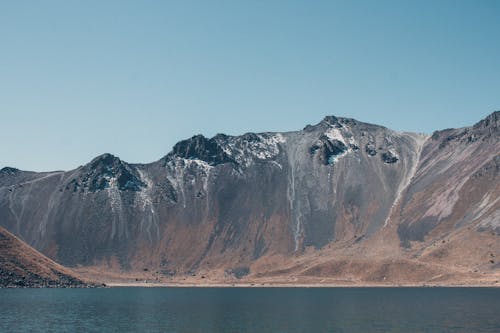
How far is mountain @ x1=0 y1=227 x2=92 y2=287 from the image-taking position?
173 m

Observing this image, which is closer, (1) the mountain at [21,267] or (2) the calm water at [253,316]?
(2) the calm water at [253,316]

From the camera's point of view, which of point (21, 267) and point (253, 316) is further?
point (21, 267)

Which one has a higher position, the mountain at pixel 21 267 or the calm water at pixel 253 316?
the mountain at pixel 21 267

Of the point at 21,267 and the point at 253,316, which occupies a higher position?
the point at 21,267

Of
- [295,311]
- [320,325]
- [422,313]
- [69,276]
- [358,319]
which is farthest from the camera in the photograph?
[69,276]

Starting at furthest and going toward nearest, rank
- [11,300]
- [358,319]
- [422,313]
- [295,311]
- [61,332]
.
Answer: [11,300], [295,311], [422,313], [358,319], [61,332]

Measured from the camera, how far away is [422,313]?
12225 centimetres

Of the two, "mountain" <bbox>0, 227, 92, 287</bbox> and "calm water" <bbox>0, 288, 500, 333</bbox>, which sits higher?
"mountain" <bbox>0, 227, 92, 287</bbox>

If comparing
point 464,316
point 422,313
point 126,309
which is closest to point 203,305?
point 126,309

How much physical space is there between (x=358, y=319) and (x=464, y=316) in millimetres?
20764

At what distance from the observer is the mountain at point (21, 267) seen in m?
173

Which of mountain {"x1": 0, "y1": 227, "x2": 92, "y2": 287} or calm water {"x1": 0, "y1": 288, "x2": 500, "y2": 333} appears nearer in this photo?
calm water {"x1": 0, "y1": 288, "x2": 500, "y2": 333}

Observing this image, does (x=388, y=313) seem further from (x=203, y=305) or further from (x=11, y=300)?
(x=11, y=300)

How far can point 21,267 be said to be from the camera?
17738 centimetres
